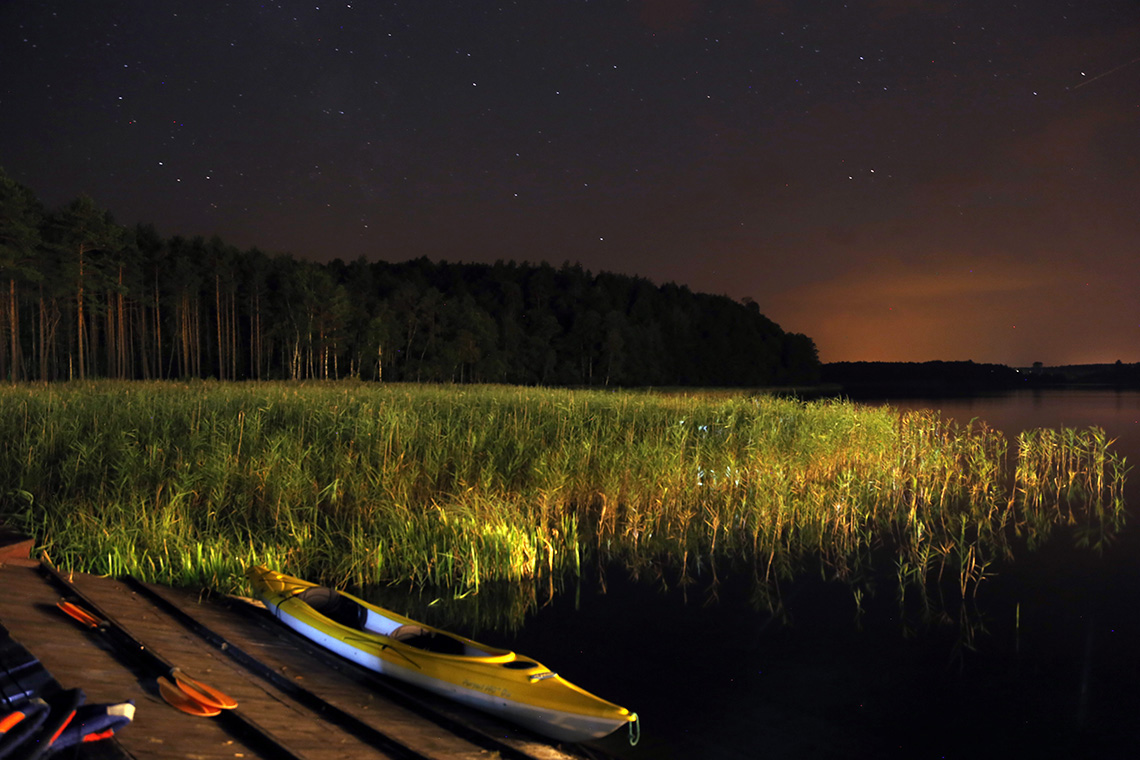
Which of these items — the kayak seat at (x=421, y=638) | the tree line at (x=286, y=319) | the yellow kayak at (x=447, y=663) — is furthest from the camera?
the tree line at (x=286, y=319)

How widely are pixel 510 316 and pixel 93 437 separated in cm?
6436

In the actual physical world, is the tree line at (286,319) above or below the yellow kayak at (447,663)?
above

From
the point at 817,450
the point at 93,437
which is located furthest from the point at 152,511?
the point at 817,450

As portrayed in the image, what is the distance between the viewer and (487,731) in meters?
4.12

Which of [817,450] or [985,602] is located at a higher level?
[817,450]

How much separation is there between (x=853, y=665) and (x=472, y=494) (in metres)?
5.04

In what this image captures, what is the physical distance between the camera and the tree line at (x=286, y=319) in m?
38.6

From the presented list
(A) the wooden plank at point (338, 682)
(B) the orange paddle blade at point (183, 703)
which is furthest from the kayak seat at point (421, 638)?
(B) the orange paddle blade at point (183, 703)

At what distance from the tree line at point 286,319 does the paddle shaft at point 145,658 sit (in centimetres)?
2700

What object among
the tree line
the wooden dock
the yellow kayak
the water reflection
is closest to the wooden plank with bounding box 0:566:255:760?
the wooden dock

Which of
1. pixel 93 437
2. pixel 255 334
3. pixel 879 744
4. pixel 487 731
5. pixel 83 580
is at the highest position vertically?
pixel 255 334

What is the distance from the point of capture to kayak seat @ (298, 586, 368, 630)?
18.5 feet

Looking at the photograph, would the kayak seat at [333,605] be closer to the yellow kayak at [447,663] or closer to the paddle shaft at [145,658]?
the yellow kayak at [447,663]

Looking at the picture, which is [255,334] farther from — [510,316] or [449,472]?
[449,472]
